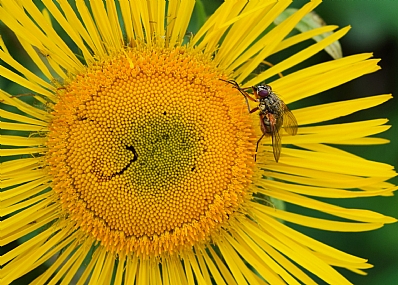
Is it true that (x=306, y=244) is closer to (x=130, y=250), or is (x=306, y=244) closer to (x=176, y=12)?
(x=130, y=250)

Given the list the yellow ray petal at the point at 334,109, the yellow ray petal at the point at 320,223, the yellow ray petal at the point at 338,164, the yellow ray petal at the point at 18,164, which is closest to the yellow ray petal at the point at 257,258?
the yellow ray petal at the point at 320,223

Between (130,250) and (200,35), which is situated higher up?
(200,35)

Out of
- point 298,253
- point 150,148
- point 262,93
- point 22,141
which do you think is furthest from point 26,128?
point 298,253

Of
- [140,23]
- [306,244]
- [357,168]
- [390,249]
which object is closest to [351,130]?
[357,168]

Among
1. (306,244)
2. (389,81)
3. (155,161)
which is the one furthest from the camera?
(389,81)

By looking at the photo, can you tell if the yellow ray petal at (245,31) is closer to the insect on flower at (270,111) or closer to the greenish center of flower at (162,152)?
the insect on flower at (270,111)

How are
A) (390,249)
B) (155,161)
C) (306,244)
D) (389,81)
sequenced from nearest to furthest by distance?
(155,161), (306,244), (390,249), (389,81)
